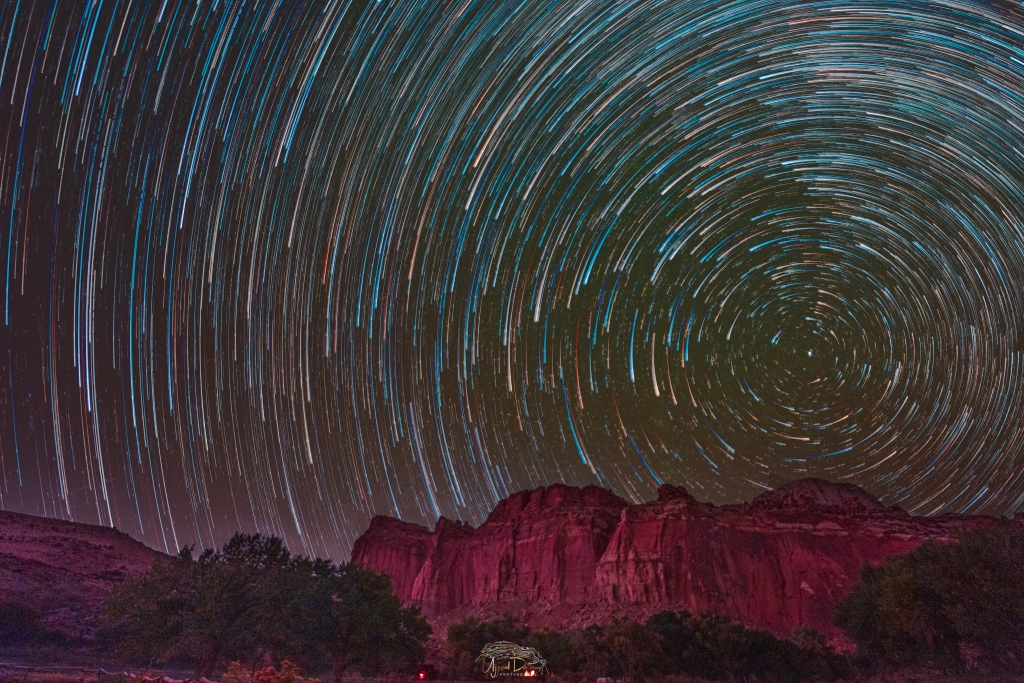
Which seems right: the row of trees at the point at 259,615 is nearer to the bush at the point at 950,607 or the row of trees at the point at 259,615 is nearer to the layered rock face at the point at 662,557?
the bush at the point at 950,607

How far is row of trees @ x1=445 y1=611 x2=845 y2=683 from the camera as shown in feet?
136

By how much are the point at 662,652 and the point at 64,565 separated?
5004cm

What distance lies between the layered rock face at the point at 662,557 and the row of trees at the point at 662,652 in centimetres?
2846

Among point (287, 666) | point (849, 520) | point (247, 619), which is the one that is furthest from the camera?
point (849, 520)

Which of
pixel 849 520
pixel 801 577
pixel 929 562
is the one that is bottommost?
pixel 929 562

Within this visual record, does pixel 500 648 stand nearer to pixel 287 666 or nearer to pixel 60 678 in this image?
pixel 287 666

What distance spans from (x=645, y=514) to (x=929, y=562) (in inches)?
2323

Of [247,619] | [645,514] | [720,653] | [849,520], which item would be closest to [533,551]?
[645,514]

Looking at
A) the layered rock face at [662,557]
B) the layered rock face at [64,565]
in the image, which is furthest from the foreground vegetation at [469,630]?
the layered rock face at [662,557]

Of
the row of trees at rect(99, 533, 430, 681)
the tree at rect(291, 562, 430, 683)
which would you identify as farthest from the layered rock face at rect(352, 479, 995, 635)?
the row of trees at rect(99, 533, 430, 681)

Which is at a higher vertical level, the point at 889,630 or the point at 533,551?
the point at 533,551

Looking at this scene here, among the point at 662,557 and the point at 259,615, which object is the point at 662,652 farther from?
the point at 662,557

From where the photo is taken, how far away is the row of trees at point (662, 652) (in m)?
41.5

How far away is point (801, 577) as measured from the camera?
85812 millimetres
